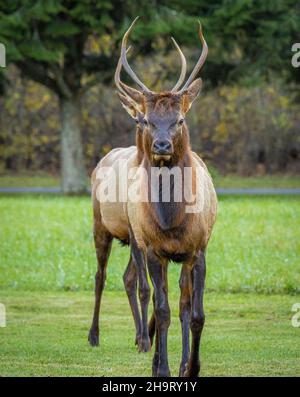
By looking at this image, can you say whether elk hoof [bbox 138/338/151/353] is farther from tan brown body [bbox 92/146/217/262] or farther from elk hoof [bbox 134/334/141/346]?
tan brown body [bbox 92/146/217/262]

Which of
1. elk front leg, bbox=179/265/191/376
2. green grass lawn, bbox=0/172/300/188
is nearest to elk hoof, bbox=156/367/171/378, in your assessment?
elk front leg, bbox=179/265/191/376

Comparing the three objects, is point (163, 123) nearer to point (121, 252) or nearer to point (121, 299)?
point (121, 299)

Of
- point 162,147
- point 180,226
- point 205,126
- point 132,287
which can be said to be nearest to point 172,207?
point 180,226

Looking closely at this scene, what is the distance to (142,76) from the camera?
139 ft

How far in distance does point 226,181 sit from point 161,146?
32066 mm

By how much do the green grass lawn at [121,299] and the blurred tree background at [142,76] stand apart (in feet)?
24.9

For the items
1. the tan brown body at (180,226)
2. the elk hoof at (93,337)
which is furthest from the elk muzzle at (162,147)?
the elk hoof at (93,337)

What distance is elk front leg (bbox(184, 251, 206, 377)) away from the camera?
394 inches

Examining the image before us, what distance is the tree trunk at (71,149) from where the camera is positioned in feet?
118

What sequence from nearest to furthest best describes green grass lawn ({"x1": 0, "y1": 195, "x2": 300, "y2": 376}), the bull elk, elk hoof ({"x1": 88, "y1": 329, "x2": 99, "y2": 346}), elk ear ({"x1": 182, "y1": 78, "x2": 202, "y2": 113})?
the bull elk < elk ear ({"x1": 182, "y1": 78, "x2": 202, "y2": 113}) < green grass lawn ({"x1": 0, "y1": 195, "x2": 300, "y2": 376}) < elk hoof ({"x1": 88, "y1": 329, "x2": 99, "y2": 346})

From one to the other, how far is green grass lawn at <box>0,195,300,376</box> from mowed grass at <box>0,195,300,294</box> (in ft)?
0.07

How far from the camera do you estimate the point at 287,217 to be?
957 inches

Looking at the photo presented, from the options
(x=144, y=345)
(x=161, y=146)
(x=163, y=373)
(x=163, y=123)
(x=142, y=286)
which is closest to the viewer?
(x=161, y=146)

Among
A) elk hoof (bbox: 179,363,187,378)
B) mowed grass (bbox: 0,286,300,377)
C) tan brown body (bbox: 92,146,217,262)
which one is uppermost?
tan brown body (bbox: 92,146,217,262)
